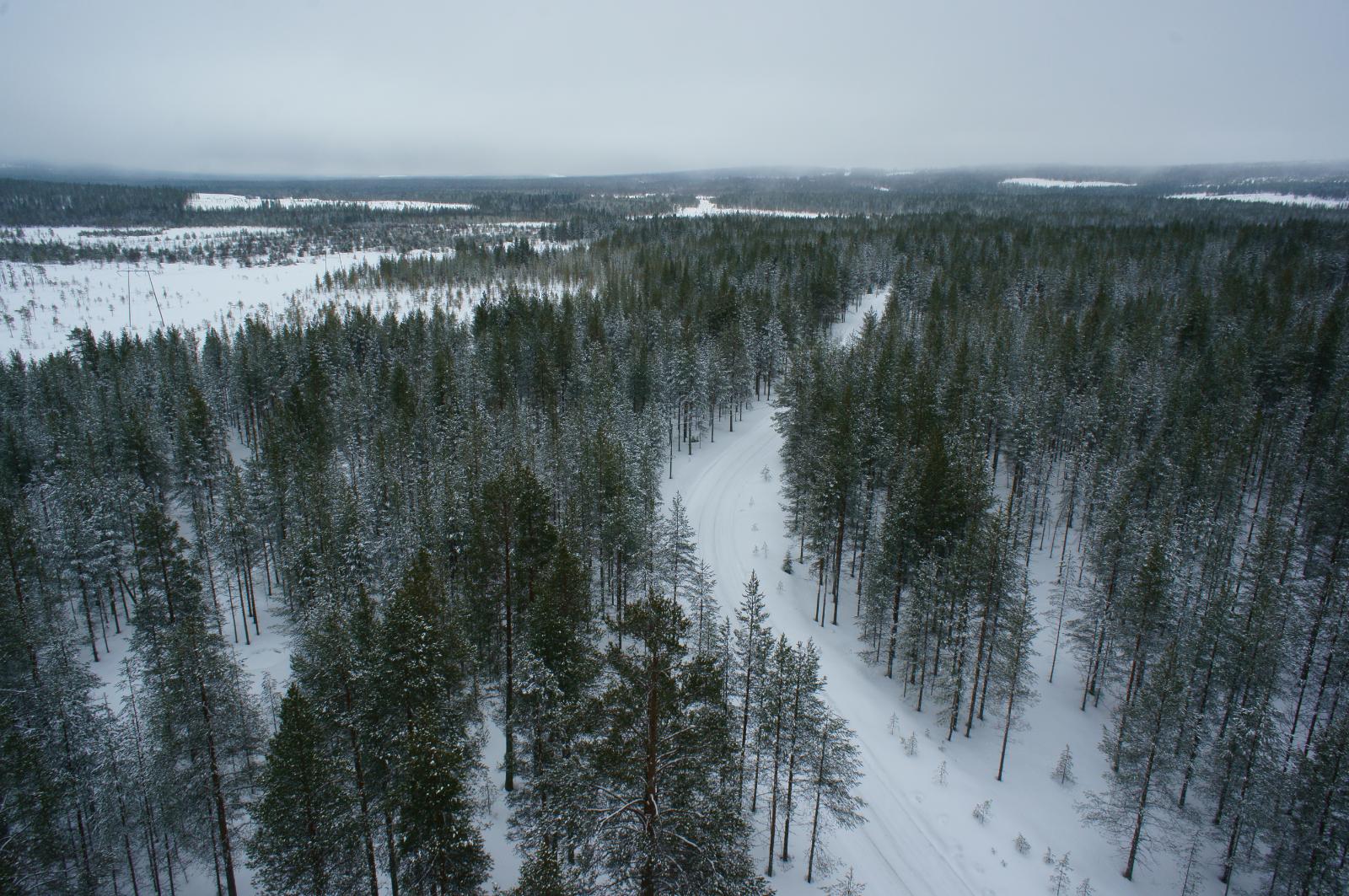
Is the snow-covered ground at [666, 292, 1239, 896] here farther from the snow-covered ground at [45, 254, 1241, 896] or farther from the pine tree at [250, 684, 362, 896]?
the pine tree at [250, 684, 362, 896]

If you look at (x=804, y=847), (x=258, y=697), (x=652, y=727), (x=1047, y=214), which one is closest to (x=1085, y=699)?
(x=804, y=847)

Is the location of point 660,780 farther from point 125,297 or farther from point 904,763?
point 125,297

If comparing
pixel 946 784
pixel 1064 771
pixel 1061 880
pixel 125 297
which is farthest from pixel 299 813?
pixel 125 297

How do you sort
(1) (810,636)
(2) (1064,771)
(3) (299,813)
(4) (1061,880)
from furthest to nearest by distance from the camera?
(1) (810,636) → (2) (1064,771) → (4) (1061,880) → (3) (299,813)

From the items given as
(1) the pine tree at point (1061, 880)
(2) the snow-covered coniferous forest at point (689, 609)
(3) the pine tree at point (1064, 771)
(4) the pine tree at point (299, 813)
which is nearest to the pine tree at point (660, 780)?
(2) the snow-covered coniferous forest at point (689, 609)

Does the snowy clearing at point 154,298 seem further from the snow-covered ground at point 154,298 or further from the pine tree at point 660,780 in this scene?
the pine tree at point 660,780

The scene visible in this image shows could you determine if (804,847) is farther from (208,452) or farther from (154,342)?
(154,342)
